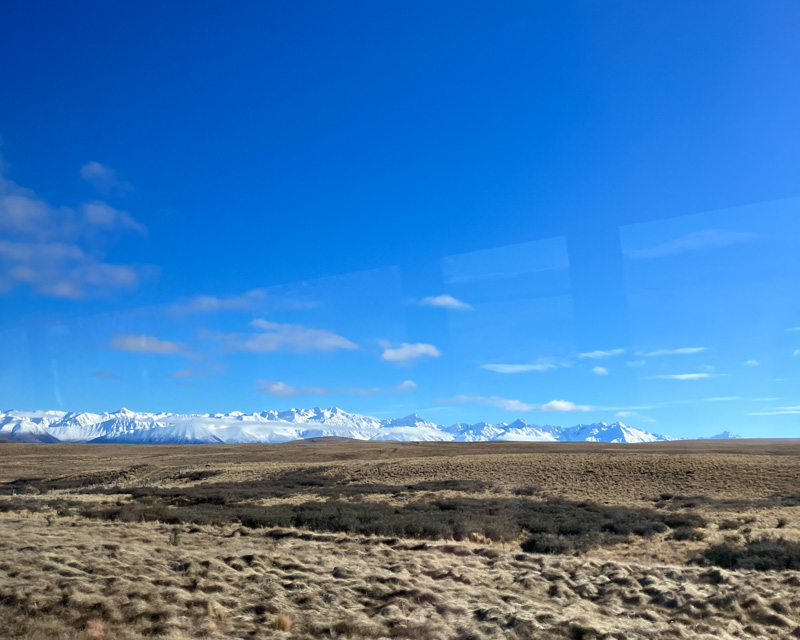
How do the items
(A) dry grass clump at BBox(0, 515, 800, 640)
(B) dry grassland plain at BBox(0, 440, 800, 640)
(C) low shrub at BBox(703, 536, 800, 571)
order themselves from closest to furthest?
(A) dry grass clump at BBox(0, 515, 800, 640)
(B) dry grassland plain at BBox(0, 440, 800, 640)
(C) low shrub at BBox(703, 536, 800, 571)

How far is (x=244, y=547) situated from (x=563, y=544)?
33.8 feet

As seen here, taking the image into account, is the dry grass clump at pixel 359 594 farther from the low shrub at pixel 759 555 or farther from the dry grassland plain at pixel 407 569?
the low shrub at pixel 759 555

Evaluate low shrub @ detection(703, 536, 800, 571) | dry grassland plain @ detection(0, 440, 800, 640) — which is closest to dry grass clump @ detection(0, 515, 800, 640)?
dry grassland plain @ detection(0, 440, 800, 640)

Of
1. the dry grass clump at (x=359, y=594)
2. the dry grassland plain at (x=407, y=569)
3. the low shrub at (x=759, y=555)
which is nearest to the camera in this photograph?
the dry grass clump at (x=359, y=594)

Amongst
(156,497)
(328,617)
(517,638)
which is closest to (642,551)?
(517,638)

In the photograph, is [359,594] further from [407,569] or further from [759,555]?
[759,555]

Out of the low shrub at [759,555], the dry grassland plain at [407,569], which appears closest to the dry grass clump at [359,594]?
the dry grassland plain at [407,569]

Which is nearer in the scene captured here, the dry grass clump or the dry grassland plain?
the dry grass clump

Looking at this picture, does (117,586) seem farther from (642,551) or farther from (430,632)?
(642,551)

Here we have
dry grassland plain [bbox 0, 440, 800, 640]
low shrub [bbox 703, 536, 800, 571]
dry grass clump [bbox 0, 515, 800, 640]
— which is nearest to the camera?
dry grass clump [bbox 0, 515, 800, 640]

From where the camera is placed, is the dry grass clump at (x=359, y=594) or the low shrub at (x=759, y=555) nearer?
the dry grass clump at (x=359, y=594)

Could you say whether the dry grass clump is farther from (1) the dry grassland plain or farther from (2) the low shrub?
(2) the low shrub

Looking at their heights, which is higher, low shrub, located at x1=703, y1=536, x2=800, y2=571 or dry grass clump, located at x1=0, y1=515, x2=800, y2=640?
dry grass clump, located at x1=0, y1=515, x2=800, y2=640

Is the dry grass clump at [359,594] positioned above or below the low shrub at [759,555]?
above
